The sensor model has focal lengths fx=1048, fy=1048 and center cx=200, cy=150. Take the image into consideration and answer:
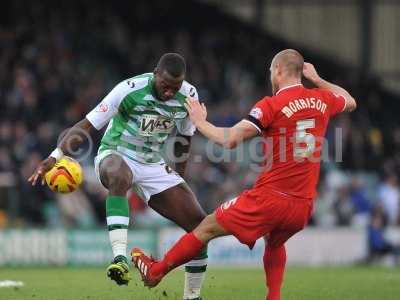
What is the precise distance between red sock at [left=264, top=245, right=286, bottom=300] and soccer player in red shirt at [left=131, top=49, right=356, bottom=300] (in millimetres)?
253

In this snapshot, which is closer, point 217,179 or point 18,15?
point 217,179

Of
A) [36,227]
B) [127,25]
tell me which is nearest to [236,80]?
[127,25]

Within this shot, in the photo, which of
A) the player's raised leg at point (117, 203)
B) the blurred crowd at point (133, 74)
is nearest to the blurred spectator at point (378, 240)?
the blurred crowd at point (133, 74)

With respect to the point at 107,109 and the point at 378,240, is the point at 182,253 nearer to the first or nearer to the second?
the point at 107,109

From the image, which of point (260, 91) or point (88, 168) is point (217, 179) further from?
point (260, 91)

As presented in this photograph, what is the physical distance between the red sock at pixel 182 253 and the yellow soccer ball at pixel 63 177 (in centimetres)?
149

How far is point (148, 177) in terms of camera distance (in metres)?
Answer: 10.6

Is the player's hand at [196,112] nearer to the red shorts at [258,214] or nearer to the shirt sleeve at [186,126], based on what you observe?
the red shorts at [258,214]

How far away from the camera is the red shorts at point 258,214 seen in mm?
9133

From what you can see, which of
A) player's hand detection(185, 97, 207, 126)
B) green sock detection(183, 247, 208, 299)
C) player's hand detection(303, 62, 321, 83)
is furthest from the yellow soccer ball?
player's hand detection(303, 62, 321, 83)

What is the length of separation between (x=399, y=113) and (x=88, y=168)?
33.2 feet

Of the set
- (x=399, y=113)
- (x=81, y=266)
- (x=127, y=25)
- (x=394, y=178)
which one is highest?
(x=127, y=25)

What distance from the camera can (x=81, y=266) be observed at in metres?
19.2

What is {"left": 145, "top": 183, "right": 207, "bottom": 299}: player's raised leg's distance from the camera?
10.5 meters
